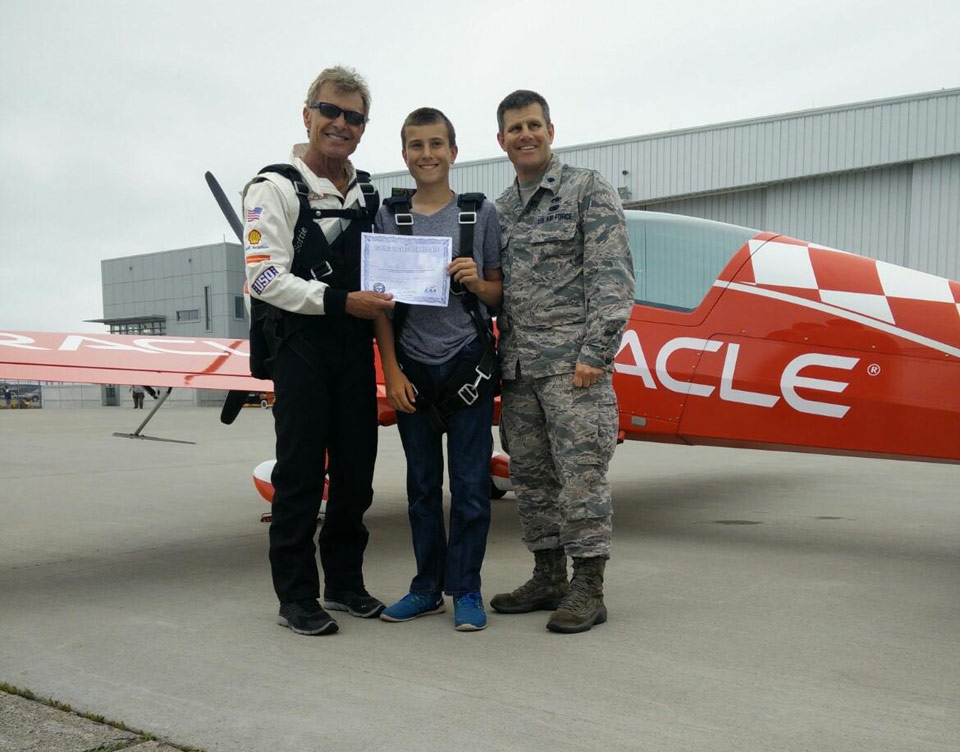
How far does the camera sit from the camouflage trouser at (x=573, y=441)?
10.6ft

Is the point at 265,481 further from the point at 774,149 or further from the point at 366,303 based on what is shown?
the point at 774,149

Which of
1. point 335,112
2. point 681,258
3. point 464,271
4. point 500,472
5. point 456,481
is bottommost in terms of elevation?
point 500,472

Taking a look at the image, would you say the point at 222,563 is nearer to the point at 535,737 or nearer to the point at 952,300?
the point at 535,737

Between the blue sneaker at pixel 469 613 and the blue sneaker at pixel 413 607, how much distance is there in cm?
14

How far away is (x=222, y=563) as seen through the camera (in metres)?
4.56

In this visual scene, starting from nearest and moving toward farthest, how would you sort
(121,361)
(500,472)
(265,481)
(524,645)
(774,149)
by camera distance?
(524,645) < (121,361) < (265,481) < (500,472) < (774,149)

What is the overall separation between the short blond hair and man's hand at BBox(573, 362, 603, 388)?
1268 millimetres

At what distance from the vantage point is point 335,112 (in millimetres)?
3176

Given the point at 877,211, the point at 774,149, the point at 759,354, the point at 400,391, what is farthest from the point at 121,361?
the point at 774,149

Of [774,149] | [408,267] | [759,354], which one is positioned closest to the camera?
[408,267]

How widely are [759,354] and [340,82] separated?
2.70m

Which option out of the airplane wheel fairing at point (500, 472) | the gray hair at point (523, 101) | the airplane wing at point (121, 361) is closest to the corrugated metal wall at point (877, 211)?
the airplane wheel fairing at point (500, 472)

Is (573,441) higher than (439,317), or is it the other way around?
(439,317)

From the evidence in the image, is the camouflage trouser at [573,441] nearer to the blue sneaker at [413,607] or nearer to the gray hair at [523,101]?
the blue sneaker at [413,607]
